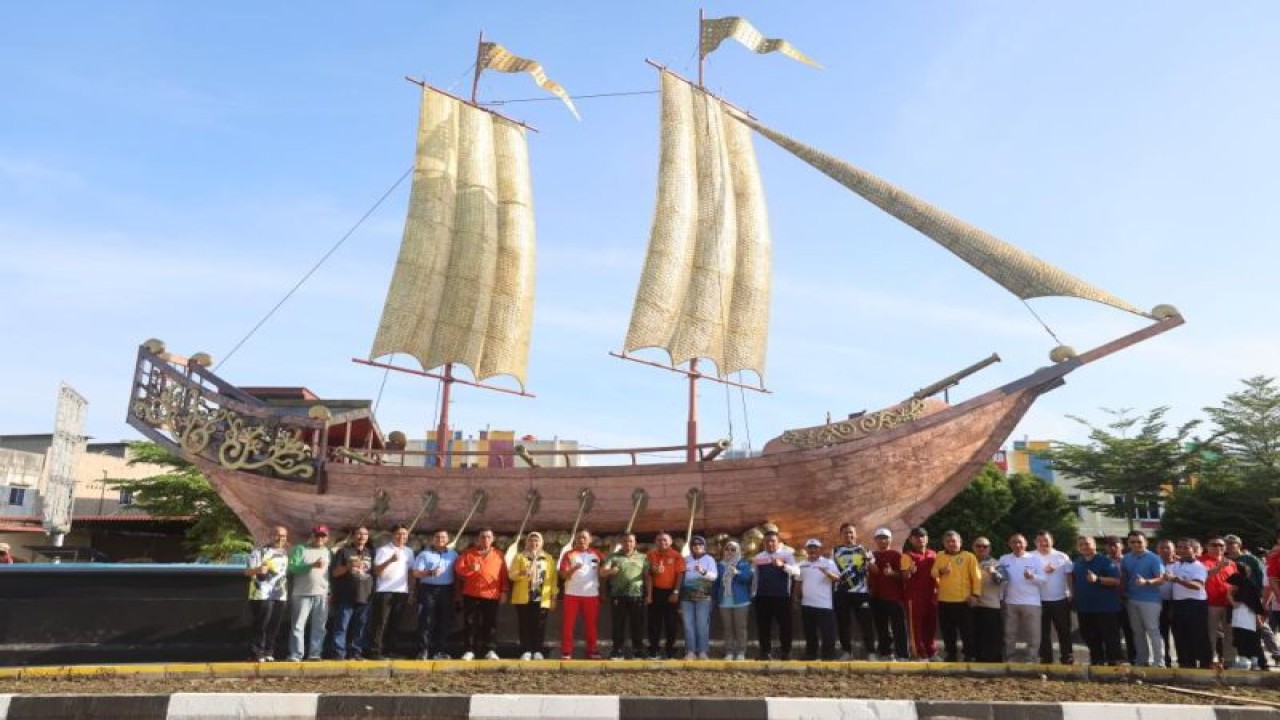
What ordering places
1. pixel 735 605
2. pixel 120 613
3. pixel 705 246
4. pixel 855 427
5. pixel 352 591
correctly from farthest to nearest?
pixel 705 246
pixel 855 427
pixel 120 613
pixel 735 605
pixel 352 591

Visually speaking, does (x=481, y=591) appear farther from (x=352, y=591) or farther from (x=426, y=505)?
(x=426, y=505)

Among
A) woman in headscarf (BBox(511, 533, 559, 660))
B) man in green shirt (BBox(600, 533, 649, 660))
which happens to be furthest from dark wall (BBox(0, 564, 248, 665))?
man in green shirt (BBox(600, 533, 649, 660))

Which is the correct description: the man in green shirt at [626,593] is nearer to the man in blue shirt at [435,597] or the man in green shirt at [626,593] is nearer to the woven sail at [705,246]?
the man in blue shirt at [435,597]

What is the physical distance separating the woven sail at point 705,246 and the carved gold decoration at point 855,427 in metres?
6.58

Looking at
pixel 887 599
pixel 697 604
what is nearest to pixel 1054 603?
pixel 887 599

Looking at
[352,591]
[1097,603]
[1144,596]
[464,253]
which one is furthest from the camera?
[464,253]

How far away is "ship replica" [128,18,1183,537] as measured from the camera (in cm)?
1123

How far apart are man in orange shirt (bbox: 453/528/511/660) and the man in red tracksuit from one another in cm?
363

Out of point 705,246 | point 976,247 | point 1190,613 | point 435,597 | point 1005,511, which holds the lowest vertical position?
point 435,597

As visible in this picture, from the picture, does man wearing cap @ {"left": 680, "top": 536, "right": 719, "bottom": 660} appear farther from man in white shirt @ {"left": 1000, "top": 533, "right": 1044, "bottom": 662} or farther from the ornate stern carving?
the ornate stern carving

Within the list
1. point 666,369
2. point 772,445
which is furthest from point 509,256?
point 772,445

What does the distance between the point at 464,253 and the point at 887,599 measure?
585 inches

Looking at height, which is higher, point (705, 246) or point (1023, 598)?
point (705, 246)

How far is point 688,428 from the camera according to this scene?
16766 millimetres
